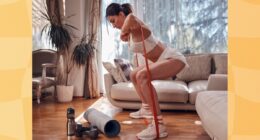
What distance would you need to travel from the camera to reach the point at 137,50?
8.29ft

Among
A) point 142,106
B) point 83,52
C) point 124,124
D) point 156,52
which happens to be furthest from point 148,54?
point 83,52

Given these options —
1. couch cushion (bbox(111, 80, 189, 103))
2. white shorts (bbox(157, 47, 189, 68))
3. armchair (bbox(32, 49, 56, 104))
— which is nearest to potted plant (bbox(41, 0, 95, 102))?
armchair (bbox(32, 49, 56, 104))

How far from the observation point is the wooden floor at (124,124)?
7.88 ft

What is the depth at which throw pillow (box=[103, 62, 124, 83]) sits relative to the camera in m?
3.49

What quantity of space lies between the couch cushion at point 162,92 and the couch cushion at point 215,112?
1.11 metres

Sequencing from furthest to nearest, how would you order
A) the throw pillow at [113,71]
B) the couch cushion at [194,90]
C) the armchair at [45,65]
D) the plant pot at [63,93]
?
the plant pot at [63,93], the armchair at [45,65], the throw pillow at [113,71], the couch cushion at [194,90]

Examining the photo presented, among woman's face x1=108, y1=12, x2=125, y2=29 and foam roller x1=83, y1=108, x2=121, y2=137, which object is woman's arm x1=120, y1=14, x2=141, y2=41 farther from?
foam roller x1=83, y1=108, x2=121, y2=137

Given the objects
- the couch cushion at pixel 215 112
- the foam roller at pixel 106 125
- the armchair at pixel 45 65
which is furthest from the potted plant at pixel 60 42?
the couch cushion at pixel 215 112

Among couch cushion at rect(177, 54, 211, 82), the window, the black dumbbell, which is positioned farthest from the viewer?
the window

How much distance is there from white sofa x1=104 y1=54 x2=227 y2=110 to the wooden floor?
0.11m

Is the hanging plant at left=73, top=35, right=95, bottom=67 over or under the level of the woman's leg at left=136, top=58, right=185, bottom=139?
over

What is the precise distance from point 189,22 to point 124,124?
2251mm

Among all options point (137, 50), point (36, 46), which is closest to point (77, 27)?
point (36, 46)

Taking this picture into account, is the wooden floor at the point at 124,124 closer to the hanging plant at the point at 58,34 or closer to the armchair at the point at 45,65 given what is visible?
the armchair at the point at 45,65
